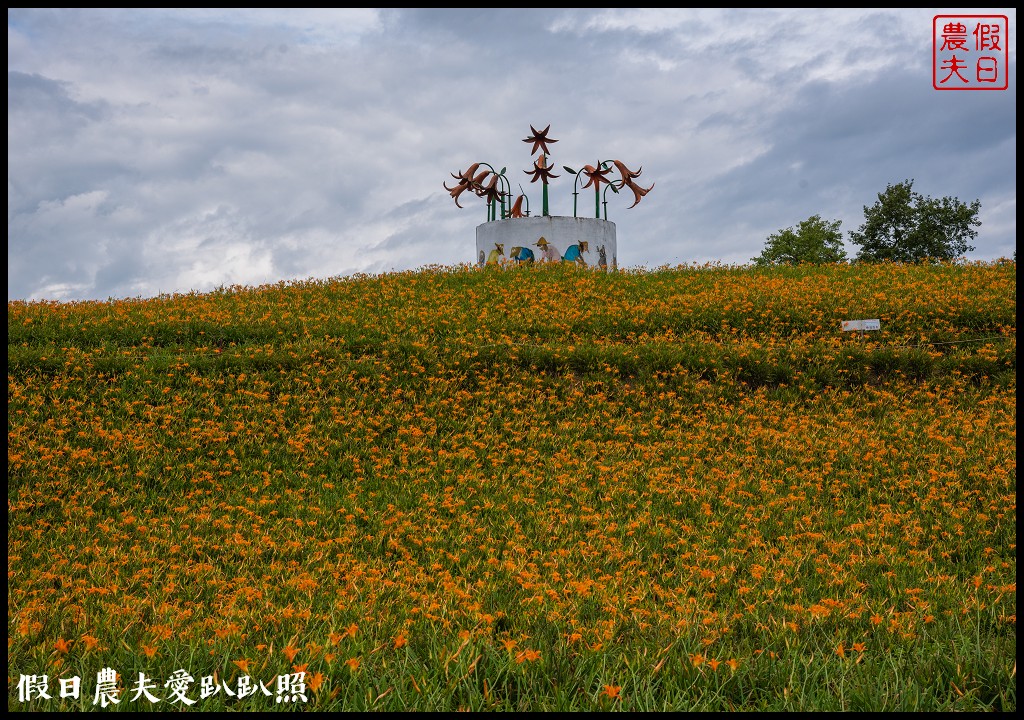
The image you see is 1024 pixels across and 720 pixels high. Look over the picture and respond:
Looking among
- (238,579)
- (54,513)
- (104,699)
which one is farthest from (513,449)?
(104,699)

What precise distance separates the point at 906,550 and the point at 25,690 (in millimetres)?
6527

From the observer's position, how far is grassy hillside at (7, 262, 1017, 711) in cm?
322

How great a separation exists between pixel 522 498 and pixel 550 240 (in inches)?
714

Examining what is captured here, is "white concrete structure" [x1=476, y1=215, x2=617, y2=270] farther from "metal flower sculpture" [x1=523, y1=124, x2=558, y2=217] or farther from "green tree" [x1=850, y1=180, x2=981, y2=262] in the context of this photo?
"green tree" [x1=850, y1=180, x2=981, y2=262]

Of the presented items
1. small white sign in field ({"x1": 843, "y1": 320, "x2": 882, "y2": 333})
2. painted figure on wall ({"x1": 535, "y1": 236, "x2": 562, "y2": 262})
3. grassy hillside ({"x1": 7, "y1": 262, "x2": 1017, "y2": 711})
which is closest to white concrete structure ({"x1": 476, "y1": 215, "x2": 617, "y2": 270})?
painted figure on wall ({"x1": 535, "y1": 236, "x2": 562, "y2": 262})

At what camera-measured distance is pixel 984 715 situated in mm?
2732

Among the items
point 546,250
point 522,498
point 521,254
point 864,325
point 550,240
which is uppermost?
point 550,240

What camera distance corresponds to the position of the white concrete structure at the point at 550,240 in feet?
80.4

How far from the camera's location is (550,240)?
24.5 m

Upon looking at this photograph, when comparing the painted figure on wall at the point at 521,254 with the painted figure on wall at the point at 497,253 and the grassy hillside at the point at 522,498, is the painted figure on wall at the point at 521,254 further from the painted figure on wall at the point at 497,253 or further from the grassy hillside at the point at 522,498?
the grassy hillside at the point at 522,498

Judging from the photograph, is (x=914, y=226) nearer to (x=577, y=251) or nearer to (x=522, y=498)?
(x=577, y=251)

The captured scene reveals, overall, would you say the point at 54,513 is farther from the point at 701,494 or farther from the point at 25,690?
the point at 701,494

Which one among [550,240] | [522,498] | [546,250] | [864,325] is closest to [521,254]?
[546,250]

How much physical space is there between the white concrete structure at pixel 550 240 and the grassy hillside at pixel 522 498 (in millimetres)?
7247
